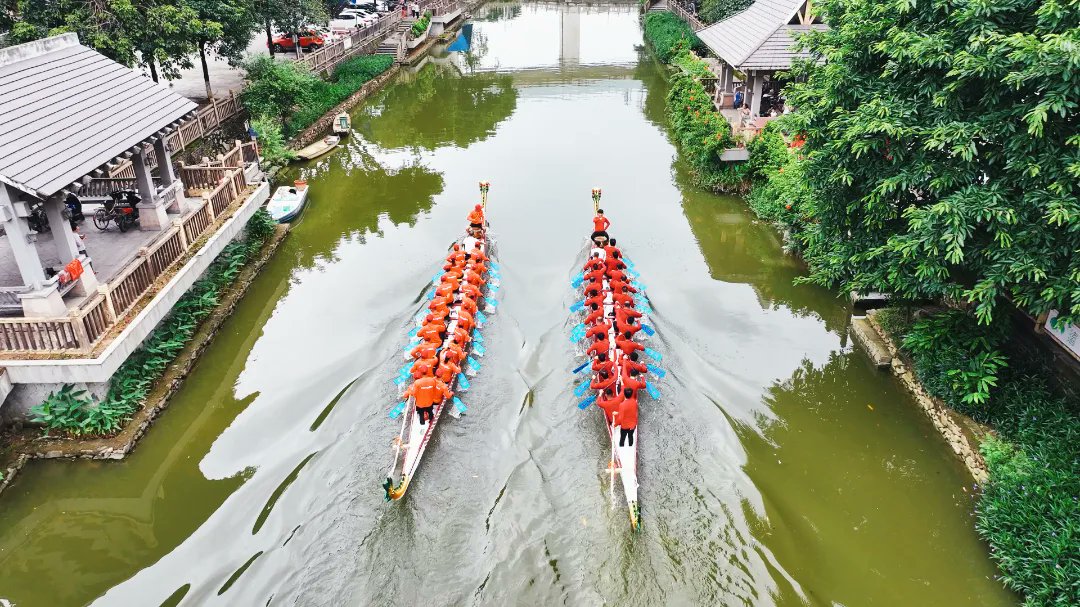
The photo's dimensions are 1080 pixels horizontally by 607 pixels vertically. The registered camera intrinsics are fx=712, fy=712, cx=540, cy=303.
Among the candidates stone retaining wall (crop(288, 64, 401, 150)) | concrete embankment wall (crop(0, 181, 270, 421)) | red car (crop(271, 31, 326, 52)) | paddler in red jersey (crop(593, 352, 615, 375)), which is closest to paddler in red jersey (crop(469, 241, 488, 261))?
paddler in red jersey (crop(593, 352, 615, 375))

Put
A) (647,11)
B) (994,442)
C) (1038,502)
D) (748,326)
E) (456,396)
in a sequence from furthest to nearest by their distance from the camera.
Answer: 1. (647,11)
2. (748,326)
3. (456,396)
4. (994,442)
5. (1038,502)

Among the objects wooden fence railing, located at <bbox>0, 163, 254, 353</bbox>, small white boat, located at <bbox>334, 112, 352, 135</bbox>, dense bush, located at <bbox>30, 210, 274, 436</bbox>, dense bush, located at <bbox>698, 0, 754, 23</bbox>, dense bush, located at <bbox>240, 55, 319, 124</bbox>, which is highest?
dense bush, located at <bbox>698, 0, 754, 23</bbox>

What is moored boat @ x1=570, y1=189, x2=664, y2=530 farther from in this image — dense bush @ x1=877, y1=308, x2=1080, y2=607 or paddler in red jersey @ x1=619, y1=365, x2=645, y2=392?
dense bush @ x1=877, y1=308, x2=1080, y2=607

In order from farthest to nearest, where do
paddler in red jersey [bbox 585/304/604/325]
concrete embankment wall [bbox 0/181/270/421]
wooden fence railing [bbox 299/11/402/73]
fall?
wooden fence railing [bbox 299/11/402/73]
paddler in red jersey [bbox 585/304/604/325]
concrete embankment wall [bbox 0/181/270/421]

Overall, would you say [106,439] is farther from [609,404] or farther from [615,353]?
[615,353]

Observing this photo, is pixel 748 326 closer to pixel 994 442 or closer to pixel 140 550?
pixel 994 442

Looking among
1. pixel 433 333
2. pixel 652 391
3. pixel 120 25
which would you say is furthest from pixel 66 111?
pixel 652 391

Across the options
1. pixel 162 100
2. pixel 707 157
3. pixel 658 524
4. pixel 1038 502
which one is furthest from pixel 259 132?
pixel 1038 502
